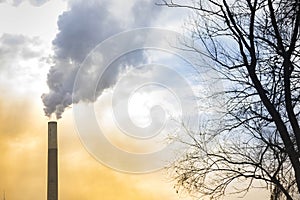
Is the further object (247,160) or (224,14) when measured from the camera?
(247,160)

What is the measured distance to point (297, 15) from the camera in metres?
10.3

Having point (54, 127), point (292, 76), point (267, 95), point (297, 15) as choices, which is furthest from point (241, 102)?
point (54, 127)

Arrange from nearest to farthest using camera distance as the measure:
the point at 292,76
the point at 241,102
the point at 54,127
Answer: the point at 292,76
the point at 241,102
the point at 54,127

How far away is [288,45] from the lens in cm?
1135

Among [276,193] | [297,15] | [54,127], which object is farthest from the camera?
[54,127]

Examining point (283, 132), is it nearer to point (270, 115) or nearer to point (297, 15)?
point (270, 115)

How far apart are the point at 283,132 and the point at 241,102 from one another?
60.3 inches

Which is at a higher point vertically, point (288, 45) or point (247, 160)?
point (288, 45)

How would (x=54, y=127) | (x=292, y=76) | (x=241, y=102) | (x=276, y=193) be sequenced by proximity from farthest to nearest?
(x=54, y=127) → (x=276, y=193) → (x=241, y=102) → (x=292, y=76)

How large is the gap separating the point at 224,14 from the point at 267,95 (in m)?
2.08

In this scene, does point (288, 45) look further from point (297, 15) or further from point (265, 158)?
point (265, 158)

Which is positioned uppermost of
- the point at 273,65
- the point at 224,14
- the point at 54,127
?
the point at 54,127

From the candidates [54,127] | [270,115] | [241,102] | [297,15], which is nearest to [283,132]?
[270,115]

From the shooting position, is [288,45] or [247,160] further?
[247,160]
